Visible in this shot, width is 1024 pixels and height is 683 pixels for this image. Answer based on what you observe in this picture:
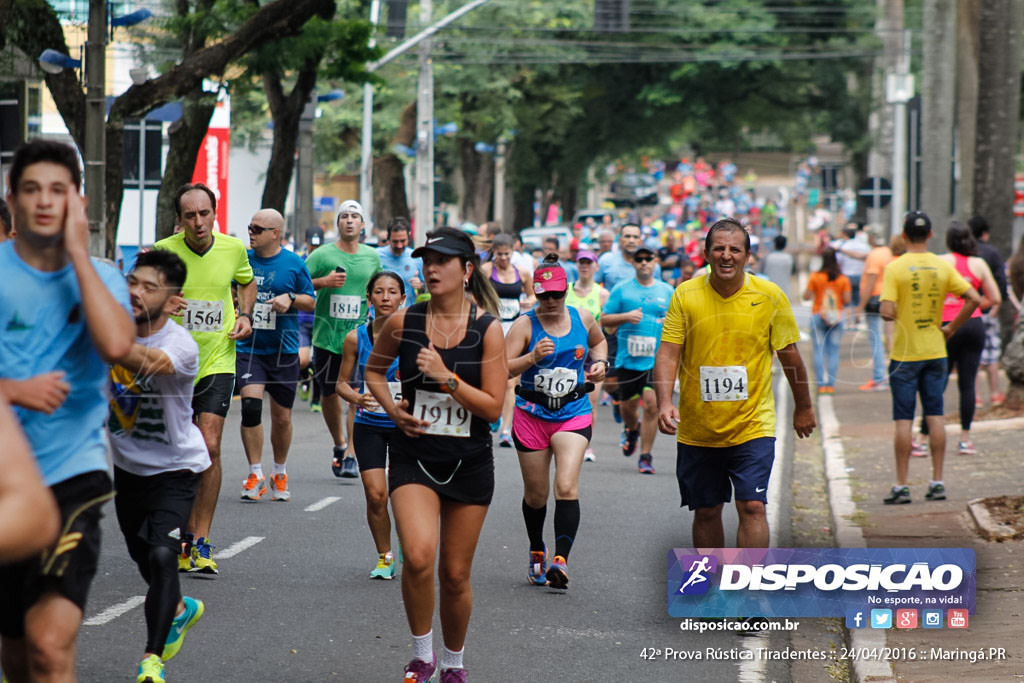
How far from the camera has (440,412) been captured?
5.92 metres

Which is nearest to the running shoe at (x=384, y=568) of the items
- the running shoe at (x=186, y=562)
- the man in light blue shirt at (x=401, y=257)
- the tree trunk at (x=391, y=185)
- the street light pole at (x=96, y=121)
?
the running shoe at (x=186, y=562)

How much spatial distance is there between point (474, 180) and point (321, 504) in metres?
38.8

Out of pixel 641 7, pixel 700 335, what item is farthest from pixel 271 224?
pixel 641 7

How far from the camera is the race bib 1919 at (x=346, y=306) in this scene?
1180 cm

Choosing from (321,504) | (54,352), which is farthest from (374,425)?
(54,352)

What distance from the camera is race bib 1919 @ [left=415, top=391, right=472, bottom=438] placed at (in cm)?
591

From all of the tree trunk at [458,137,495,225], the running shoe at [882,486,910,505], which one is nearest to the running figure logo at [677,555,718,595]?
the running shoe at [882,486,910,505]

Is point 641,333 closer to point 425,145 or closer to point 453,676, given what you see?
point 453,676

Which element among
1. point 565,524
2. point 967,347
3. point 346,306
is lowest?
point 565,524

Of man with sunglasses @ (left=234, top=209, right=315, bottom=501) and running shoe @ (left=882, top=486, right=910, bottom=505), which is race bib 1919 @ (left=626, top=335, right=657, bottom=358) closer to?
running shoe @ (left=882, top=486, right=910, bottom=505)

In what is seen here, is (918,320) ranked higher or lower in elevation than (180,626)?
higher

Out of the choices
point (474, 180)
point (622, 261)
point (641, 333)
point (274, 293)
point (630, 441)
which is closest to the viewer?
point (274, 293)

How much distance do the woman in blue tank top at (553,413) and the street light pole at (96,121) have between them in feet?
25.9

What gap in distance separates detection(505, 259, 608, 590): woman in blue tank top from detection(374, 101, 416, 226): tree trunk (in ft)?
103
